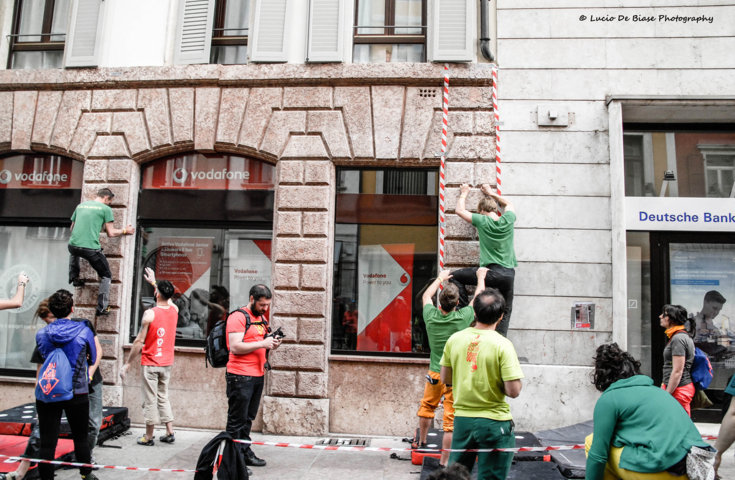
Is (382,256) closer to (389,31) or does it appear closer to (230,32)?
(389,31)

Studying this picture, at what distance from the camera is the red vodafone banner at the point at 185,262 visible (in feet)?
28.1

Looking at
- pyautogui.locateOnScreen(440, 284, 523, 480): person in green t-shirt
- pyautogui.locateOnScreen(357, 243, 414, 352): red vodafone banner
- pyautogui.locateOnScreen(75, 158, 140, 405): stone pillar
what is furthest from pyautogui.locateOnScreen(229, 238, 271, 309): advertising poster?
pyautogui.locateOnScreen(440, 284, 523, 480): person in green t-shirt

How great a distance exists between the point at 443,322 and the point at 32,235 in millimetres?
7005

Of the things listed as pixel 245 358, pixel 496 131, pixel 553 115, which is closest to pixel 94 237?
pixel 245 358

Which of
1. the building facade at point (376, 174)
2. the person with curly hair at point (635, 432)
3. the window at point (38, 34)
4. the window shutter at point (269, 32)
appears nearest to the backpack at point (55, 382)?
the building facade at point (376, 174)

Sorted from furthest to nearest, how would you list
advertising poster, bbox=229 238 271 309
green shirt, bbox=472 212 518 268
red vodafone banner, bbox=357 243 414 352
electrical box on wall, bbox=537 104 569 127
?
advertising poster, bbox=229 238 271 309 < red vodafone banner, bbox=357 243 414 352 < electrical box on wall, bbox=537 104 569 127 < green shirt, bbox=472 212 518 268

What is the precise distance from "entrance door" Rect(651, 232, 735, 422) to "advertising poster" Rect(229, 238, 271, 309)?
554 cm

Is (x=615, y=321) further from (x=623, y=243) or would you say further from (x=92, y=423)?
(x=92, y=423)

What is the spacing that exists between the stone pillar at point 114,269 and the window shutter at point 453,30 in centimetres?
485

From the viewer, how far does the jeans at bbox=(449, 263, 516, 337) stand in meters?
7.02

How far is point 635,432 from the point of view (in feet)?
10.3

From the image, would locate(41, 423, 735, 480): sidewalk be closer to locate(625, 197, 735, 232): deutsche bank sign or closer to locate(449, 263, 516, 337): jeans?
locate(449, 263, 516, 337): jeans

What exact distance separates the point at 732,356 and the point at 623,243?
2246 millimetres

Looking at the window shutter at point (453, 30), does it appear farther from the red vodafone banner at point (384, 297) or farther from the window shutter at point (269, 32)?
the red vodafone banner at point (384, 297)
